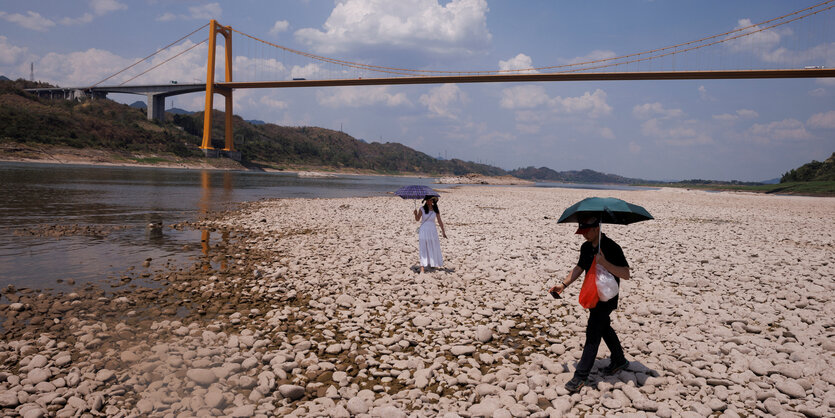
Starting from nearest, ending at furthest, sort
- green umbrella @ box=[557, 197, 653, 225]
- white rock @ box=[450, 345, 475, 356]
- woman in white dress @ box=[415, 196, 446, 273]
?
green umbrella @ box=[557, 197, 653, 225], white rock @ box=[450, 345, 475, 356], woman in white dress @ box=[415, 196, 446, 273]

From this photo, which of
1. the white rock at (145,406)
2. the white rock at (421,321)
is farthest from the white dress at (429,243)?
the white rock at (145,406)

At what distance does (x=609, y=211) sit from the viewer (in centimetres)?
360

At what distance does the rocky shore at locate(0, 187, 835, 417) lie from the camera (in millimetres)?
3672

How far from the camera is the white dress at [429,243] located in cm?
785

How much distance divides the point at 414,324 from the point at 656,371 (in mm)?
2882

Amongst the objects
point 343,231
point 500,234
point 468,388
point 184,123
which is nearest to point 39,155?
point 184,123

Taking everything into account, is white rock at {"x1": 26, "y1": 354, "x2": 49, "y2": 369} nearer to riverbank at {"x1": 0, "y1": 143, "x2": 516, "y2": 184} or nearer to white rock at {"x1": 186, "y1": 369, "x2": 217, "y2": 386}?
white rock at {"x1": 186, "y1": 369, "x2": 217, "y2": 386}

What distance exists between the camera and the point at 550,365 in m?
4.28

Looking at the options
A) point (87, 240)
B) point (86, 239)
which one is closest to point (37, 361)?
point (87, 240)

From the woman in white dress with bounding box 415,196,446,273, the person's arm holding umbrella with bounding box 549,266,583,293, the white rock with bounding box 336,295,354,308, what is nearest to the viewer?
the person's arm holding umbrella with bounding box 549,266,583,293

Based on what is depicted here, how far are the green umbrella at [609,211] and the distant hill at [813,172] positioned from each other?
239ft

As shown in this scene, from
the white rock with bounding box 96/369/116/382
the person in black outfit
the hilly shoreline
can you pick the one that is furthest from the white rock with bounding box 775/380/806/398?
the hilly shoreline

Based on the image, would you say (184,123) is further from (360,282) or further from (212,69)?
(360,282)

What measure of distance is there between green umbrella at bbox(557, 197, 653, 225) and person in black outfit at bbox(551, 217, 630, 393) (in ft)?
0.31
